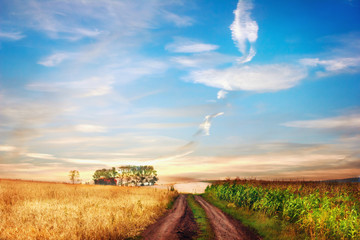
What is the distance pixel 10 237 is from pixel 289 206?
17.9 metres

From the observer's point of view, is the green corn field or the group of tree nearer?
the green corn field

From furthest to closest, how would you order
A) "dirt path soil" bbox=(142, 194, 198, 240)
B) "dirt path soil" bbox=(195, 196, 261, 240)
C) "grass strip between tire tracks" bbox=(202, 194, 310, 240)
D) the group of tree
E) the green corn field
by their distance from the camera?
the group of tree → "grass strip between tire tracks" bbox=(202, 194, 310, 240) → "dirt path soil" bbox=(195, 196, 261, 240) → "dirt path soil" bbox=(142, 194, 198, 240) → the green corn field

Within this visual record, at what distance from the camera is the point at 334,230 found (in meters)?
14.9

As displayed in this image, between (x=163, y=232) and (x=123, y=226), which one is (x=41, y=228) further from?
(x=163, y=232)

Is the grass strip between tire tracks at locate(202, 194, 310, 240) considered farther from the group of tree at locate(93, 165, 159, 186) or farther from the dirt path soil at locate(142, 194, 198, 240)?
the group of tree at locate(93, 165, 159, 186)

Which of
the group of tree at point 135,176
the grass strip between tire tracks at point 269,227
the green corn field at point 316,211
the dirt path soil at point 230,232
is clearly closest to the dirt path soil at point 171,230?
the dirt path soil at point 230,232

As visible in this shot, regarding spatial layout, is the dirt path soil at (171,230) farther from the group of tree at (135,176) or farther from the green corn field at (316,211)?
the group of tree at (135,176)

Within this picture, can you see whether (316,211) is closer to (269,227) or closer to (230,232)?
(269,227)

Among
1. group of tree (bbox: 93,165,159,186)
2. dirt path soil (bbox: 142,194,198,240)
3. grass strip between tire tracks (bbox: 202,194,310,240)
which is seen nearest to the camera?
dirt path soil (bbox: 142,194,198,240)

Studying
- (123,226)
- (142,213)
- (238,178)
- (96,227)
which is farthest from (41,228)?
(238,178)

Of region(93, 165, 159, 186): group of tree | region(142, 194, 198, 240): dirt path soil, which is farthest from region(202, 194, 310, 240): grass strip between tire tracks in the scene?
region(93, 165, 159, 186): group of tree

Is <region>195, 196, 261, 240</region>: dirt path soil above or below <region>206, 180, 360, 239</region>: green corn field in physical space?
below

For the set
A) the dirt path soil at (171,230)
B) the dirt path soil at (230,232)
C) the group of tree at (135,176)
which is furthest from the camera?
the group of tree at (135,176)

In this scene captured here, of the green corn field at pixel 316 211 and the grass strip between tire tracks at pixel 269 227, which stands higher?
the green corn field at pixel 316 211
